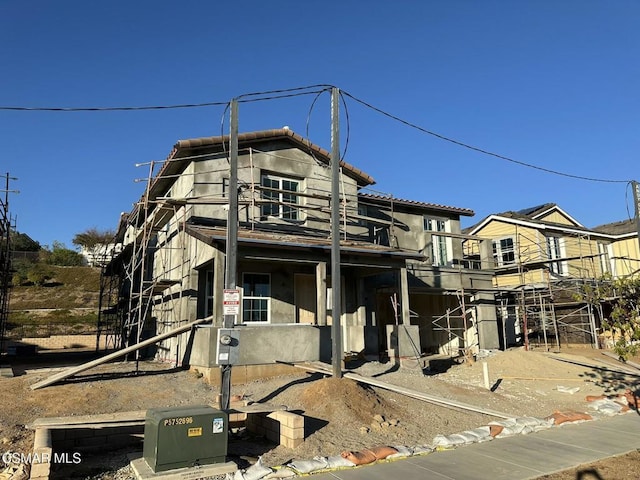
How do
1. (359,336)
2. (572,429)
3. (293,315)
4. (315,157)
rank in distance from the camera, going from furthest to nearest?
1. (315,157)
2. (359,336)
3. (293,315)
4. (572,429)

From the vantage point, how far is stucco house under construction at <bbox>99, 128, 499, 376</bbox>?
44.9 ft

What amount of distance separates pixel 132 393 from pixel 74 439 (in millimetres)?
2753

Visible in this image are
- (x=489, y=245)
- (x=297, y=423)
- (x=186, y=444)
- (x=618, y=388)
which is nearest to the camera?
(x=186, y=444)

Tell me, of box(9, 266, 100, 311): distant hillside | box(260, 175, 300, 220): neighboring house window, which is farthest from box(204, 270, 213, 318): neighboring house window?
box(9, 266, 100, 311): distant hillside

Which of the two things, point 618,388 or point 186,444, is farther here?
point 618,388

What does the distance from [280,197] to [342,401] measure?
9.55 m

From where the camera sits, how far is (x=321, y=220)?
58.4 feet

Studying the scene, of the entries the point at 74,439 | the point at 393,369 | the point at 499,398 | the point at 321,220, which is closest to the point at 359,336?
the point at 393,369

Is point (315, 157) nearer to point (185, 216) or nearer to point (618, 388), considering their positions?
point (185, 216)

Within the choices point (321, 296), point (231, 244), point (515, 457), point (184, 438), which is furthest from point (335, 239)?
point (184, 438)

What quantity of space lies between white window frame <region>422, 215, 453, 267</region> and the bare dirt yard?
6650mm

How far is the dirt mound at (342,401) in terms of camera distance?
9344mm

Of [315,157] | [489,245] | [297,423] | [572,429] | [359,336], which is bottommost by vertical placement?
[572,429]

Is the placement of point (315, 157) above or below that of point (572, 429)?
above
